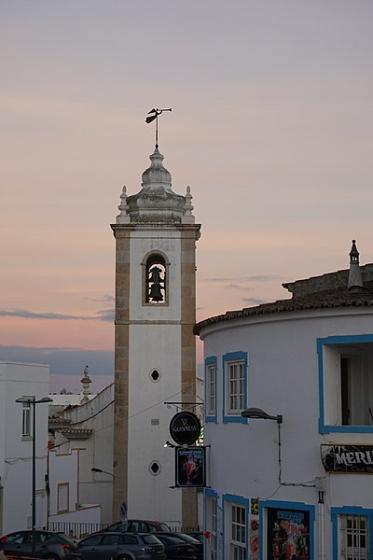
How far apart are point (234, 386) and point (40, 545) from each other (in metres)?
15.0

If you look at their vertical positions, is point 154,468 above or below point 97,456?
below

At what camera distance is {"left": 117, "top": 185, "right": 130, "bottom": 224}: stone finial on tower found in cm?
5503

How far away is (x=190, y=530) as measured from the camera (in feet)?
169

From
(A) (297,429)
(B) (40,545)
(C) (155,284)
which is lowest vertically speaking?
(B) (40,545)

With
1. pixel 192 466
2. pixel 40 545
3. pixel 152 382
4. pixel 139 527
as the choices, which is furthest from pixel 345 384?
pixel 152 382

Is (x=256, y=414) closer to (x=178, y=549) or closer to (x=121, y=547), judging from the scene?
(x=121, y=547)

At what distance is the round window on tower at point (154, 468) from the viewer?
174 ft

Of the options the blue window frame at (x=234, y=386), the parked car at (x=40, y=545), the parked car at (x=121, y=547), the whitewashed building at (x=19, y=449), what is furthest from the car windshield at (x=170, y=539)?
the blue window frame at (x=234, y=386)

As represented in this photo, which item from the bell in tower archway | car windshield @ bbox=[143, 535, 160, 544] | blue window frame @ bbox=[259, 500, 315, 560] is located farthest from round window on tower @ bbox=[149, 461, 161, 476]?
blue window frame @ bbox=[259, 500, 315, 560]

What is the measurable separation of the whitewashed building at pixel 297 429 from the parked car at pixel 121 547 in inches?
390

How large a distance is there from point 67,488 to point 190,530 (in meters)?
6.34

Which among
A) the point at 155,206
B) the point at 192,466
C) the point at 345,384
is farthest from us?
the point at 155,206

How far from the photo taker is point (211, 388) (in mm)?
28781

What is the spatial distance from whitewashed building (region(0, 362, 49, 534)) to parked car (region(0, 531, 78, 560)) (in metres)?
7.07
